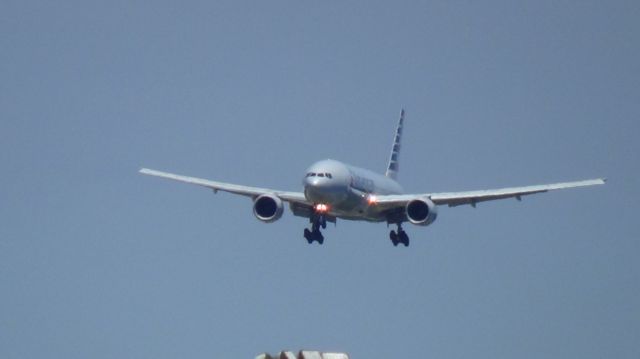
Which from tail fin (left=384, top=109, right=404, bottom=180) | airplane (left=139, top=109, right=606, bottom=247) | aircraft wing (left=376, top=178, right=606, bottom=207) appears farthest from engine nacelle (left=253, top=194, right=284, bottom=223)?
tail fin (left=384, top=109, right=404, bottom=180)

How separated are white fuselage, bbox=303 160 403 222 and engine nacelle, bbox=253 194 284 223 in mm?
2627

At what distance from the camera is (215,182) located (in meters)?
100

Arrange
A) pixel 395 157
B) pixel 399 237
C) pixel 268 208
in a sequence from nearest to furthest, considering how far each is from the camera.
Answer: pixel 268 208 < pixel 399 237 < pixel 395 157

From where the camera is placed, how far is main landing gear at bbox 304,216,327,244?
93.1 m

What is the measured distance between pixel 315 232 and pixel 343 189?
3.96m

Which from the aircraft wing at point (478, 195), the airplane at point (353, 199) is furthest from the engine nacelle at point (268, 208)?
the aircraft wing at point (478, 195)

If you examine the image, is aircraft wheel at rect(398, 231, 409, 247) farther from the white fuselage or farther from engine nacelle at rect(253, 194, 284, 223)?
engine nacelle at rect(253, 194, 284, 223)

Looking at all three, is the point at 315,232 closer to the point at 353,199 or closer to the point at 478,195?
the point at 353,199

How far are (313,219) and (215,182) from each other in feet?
32.0

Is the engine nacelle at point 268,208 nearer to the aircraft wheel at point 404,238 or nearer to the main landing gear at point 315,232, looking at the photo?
the main landing gear at point 315,232

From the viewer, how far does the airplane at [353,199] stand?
9019 cm

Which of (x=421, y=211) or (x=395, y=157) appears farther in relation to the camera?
(x=395, y=157)

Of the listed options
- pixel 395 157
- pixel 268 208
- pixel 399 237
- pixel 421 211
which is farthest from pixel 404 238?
pixel 395 157

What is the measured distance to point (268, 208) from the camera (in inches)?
3649
